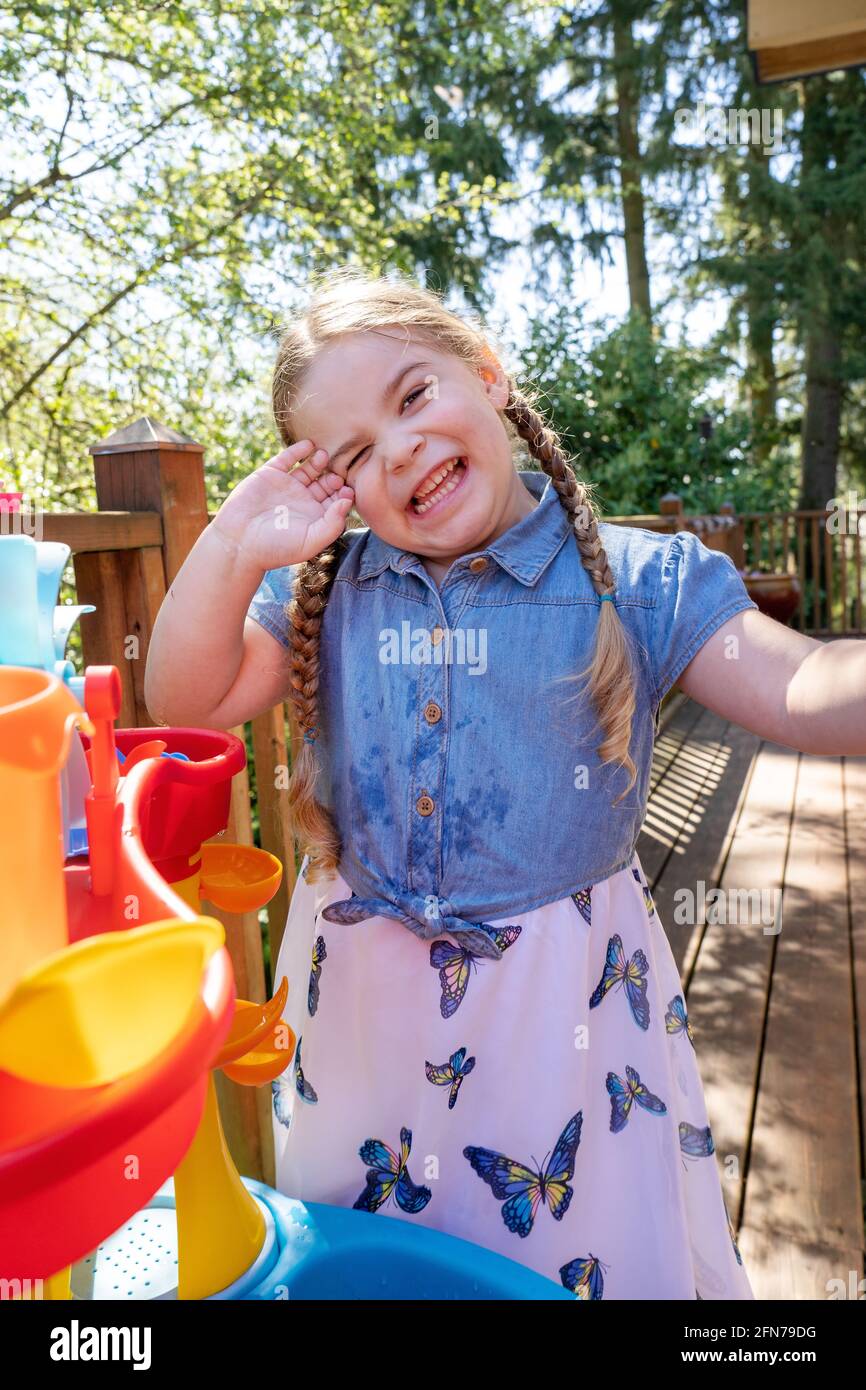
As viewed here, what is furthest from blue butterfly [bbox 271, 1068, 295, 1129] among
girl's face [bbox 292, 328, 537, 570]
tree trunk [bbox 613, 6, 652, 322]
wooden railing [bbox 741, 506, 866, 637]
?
tree trunk [bbox 613, 6, 652, 322]

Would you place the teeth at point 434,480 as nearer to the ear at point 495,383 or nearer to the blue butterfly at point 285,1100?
the ear at point 495,383

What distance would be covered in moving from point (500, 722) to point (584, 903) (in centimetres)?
24

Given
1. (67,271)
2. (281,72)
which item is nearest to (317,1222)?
(67,271)

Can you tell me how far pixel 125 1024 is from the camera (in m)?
0.38

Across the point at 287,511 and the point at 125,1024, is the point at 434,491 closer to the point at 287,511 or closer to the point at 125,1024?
the point at 287,511

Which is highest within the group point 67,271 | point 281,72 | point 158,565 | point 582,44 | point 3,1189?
point 582,44

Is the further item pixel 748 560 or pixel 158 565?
pixel 748 560

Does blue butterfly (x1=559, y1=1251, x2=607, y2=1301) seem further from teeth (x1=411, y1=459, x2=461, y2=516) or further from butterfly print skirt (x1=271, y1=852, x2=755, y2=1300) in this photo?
teeth (x1=411, y1=459, x2=461, y2=516)

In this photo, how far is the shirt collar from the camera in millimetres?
1336

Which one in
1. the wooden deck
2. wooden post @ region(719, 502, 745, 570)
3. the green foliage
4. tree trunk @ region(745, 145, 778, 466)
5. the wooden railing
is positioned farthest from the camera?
tree trunk @ region(745, 145, 778, 466)

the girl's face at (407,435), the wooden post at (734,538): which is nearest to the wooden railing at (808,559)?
the wooden post at (734,538)

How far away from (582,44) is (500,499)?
12.7 meters
